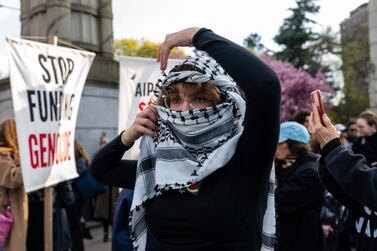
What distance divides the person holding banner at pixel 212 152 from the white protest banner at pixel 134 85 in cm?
333

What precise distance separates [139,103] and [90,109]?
3.86 m

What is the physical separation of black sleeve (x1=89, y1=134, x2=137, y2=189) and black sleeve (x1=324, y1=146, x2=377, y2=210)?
825 mm

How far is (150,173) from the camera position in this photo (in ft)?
5.96

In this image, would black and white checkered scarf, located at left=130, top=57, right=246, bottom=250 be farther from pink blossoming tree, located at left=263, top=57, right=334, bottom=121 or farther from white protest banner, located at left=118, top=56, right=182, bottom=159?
pink blossoming tree, located at left=263, top=57, right=334, bottom=121

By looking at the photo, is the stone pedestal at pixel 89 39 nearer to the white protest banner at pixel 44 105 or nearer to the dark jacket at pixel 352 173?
the white protest banner at pixel 44 105

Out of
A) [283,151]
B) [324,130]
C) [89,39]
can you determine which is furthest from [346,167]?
[89,39]

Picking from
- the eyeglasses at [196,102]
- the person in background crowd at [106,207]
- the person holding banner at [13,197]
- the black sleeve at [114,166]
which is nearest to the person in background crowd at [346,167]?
the eyeglasses at [196,102]

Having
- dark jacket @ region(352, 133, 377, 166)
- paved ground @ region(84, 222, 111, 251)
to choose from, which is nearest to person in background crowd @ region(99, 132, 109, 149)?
paved ground @ region(84, 222, 111, 251)

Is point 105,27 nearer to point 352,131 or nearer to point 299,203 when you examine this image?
point 352,131

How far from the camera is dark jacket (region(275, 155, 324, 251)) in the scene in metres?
3.25

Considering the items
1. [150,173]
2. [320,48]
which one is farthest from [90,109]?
[320,48]

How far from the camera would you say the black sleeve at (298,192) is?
3.25m

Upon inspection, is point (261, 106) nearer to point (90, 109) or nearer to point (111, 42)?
point (90, 109)

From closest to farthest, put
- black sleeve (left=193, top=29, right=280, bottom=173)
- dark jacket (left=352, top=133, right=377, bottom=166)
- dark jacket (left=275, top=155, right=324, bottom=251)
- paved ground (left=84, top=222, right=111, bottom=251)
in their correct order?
black sleeve (left=193, top=29, right=280, bottom=173) < dark jacket (left=275, top=155, right=324, bottom=251) < dark jacket (left=352, top=133, right=377, bottom=166) < paved ground (left=84, top=222, right=111, bottom=251)
